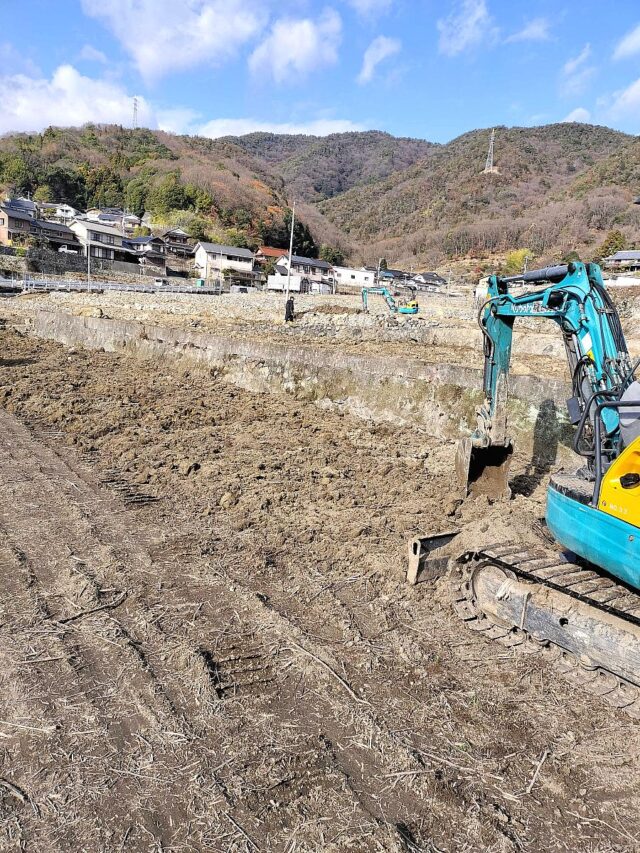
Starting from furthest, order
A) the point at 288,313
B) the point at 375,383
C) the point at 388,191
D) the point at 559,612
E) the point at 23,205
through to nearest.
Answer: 1. the point at 388,191
2. the point at 23,205
3. the point at 288,313
4. the point at 375,383
5. the point at 559,612

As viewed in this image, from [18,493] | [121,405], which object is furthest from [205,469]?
[121,405]

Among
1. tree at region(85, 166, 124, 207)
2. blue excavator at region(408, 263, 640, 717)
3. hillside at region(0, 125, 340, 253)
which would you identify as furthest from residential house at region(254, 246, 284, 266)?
blue excavator at region(408, 263, 640, 717)

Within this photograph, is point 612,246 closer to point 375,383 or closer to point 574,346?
point 375,383

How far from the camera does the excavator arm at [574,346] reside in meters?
4.62

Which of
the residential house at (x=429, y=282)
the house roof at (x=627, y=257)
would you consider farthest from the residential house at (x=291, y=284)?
the house roof at (x=627, y=257)

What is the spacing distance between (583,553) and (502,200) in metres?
101

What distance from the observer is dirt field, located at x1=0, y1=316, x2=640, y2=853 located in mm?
2451

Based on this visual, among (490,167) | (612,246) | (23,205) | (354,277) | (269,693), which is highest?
(490,167)

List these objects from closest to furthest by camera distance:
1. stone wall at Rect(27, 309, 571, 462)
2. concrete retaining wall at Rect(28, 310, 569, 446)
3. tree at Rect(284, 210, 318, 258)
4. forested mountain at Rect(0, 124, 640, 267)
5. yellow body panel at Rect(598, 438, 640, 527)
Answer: yellow body panel at Rect(598, 438, 640, 527)
stone wall at Rect(27, 309, 571, 462)
concrete retaining wall at Rect(28, 310, 569, 446)
forested mountain at Rect(0, 124, 640, 267)
tree at Rect(284, 210, 318, 258)

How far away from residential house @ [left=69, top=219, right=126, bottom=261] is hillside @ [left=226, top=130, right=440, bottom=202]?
87.7 meters

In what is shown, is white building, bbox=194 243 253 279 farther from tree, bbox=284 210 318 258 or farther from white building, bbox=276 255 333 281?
tree, bbox=284 210 318 258

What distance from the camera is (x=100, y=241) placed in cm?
5894

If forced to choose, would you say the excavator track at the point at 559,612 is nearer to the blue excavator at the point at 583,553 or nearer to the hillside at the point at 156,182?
the blue excavator at the point at 583,553

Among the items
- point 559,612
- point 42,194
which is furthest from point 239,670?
point 42,194
